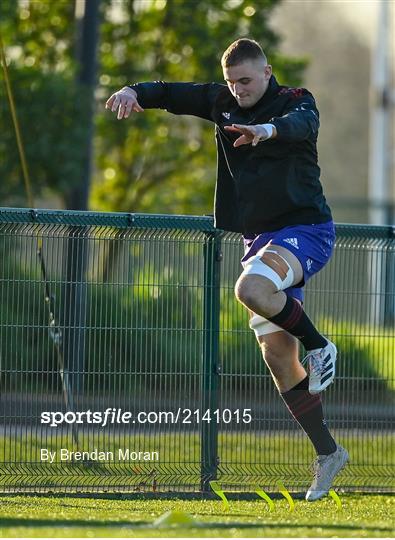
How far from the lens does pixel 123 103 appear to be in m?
7.91

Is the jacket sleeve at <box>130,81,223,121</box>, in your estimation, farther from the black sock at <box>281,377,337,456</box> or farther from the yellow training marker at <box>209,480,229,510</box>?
the yellow training marker at <box>209,480,229,510</box>

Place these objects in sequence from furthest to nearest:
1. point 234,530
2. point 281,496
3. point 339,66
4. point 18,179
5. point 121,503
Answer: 1. point 339,66
2. point 18,179
3. point 281,496
4. point 121,503
5. point 234,530

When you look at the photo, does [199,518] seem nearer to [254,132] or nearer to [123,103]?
[254,132]

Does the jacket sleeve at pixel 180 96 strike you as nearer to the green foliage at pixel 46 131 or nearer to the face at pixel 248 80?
the face at pixel 248 80

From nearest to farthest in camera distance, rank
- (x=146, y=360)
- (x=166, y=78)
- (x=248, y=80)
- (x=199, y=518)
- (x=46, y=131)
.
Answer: (x=199, y=518)
(x=248, y=80)
(x=146, y=360)
(x=46, y=131)
(x=166, y=78)

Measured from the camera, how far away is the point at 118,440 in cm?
919

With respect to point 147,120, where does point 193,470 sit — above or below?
below

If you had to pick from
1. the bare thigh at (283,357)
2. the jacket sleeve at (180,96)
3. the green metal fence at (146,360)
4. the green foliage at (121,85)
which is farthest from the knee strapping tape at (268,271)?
the green foliage at (121,85)

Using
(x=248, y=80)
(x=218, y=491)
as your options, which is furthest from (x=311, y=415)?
(x=248, y=80)

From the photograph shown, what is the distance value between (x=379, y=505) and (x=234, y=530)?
2.40 m

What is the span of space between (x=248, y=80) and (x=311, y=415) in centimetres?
202

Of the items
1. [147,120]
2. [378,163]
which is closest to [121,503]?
[147,120]

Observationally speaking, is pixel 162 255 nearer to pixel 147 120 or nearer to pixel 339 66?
pixel 147 120

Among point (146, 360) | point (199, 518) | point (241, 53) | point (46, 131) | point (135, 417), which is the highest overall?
point (241, 53)
